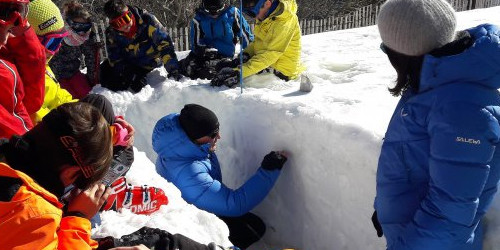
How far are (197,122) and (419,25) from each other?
182 centimetres

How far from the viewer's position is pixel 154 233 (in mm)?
2012

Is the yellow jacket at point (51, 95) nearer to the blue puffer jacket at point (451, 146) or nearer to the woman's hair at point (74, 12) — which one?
the woman's hair at point (74, 12)

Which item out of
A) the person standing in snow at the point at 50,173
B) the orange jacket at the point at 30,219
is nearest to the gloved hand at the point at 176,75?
the person standing in snow at the point at 50,173

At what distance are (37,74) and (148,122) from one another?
2.01 metres

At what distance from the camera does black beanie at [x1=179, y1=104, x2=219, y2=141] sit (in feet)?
10.4

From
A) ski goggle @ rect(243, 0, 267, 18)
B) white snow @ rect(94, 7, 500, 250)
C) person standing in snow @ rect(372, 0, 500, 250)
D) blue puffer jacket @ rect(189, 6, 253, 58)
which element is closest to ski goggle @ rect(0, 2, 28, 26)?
white snow @ rect(94, 7, 500, 250)

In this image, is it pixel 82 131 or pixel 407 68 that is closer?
pixel 82 131

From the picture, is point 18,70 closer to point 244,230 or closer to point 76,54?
point 244,230

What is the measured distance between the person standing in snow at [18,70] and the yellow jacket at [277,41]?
1.90m

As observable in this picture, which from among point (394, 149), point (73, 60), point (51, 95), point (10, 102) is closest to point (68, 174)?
point (10, 102)

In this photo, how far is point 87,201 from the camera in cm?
182

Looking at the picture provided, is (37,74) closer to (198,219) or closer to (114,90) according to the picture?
(198,219)

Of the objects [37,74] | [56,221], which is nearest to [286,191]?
[37,74]

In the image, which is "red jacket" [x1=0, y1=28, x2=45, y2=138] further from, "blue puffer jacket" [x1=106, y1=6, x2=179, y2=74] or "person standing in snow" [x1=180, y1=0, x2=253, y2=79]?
"person standing in snow" [x1=180, y1=0, x2=253, y2=79]
